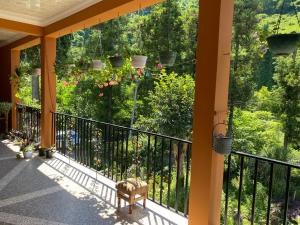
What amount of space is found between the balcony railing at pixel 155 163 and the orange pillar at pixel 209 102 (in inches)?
10.0

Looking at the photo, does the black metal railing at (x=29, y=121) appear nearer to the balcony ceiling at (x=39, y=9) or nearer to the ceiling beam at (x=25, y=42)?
the ceiling beam at (x=25, y=42)

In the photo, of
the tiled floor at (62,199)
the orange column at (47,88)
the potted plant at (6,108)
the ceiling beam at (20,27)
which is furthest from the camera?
the potted plant at (6,108)

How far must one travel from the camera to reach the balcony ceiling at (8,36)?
5.87 m

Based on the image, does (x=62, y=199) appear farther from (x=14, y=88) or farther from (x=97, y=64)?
(x=14, y=88)

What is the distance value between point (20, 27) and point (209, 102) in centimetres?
391

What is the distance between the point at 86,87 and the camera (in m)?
14.7

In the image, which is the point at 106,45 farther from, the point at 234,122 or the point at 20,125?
the point at 20,125

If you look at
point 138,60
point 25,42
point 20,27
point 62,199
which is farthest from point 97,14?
point 25,42

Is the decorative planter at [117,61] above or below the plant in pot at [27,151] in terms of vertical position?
above

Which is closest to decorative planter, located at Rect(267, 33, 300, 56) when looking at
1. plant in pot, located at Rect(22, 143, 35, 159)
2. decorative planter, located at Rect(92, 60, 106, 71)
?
decorative planter, located at Rect(92, 60, 106, 71)

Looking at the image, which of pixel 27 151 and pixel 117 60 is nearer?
pixel 117 60

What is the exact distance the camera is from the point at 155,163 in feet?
10.3

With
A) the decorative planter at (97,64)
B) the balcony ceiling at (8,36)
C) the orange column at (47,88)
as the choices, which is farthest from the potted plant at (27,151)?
the balcony ceiling at (8,36)

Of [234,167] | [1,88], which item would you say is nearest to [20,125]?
[1,88]
